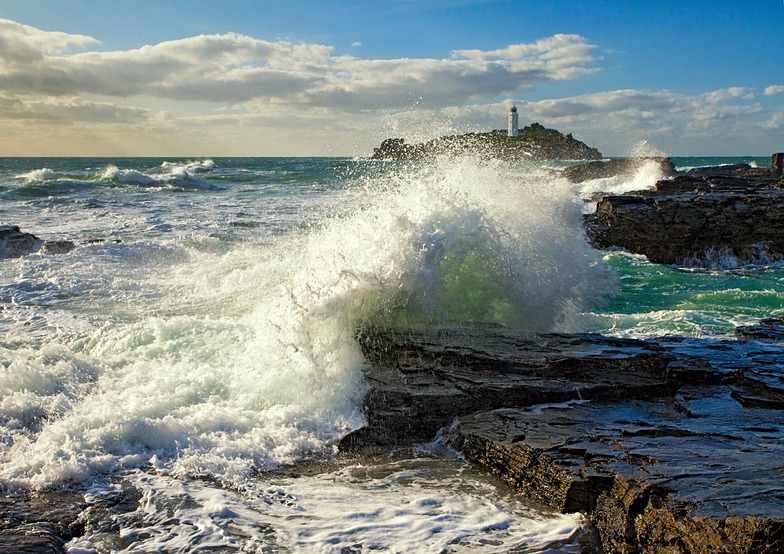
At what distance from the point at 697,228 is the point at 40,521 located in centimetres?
1240

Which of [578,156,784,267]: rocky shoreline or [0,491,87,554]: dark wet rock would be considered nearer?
[0,491,87,554]: dark wet rock

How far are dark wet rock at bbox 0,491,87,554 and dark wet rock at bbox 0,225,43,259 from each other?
33.5 feet

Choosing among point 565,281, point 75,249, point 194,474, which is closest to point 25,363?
point 194,474

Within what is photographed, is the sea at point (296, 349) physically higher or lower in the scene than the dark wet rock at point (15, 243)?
lower

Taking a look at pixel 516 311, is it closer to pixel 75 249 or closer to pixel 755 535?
pixel 755 535

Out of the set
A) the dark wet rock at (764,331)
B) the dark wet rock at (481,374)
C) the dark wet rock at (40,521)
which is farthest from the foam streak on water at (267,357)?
the dark wet rock at (764,331)

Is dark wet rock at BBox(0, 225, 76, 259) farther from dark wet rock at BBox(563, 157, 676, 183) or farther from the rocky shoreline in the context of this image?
dark wet rock at BBox(563, 157, 676, 183)

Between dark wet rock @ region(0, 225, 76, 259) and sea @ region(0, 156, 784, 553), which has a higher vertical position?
dark wet rock @ region(0, 225, 76, 259)

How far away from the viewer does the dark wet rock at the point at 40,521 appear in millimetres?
3326

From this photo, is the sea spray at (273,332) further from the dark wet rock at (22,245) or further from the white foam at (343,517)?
Answer: the dark wet rock at (22,245)

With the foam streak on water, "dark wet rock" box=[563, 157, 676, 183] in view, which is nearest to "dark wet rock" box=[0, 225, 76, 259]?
the foam streak on water

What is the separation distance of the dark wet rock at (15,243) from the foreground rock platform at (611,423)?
977cm

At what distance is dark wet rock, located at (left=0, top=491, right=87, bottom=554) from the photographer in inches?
131

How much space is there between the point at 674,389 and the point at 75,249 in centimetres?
1188
